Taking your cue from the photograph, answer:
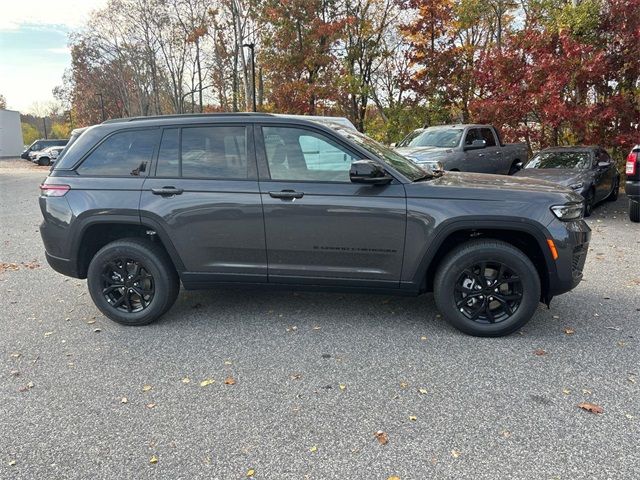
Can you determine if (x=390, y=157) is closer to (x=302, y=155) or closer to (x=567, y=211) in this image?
(x=302, y=155)

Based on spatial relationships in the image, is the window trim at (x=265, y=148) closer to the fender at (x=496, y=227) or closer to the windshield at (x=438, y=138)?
the fender at (x=496, y=227)

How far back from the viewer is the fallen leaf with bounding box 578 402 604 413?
2.85m

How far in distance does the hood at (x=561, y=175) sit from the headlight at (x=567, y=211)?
553cm

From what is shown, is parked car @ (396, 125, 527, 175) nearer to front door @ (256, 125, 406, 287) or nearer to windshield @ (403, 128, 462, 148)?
windshield @ (403, 128, 462, 148)

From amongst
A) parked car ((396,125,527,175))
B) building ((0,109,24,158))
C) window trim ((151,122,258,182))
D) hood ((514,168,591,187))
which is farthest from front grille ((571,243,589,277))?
building ((0,109,24,158))

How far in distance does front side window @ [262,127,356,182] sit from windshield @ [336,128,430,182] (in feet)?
0.65

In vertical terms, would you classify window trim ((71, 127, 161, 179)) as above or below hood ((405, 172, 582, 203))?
above

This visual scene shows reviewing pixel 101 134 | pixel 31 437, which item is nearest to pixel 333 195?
pixel 101 134

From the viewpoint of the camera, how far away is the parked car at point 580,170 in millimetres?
9227

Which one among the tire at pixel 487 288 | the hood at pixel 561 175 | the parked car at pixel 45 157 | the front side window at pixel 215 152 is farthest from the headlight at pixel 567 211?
the parked car at pixel 45 157

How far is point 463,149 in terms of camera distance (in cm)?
1095

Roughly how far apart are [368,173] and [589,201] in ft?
25.1

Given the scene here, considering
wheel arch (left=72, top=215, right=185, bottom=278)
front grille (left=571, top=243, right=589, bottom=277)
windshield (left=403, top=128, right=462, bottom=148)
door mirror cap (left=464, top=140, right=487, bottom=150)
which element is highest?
windshield (left=403, top=128, right=462, bottom=148)

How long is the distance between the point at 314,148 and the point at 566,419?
265 cm
